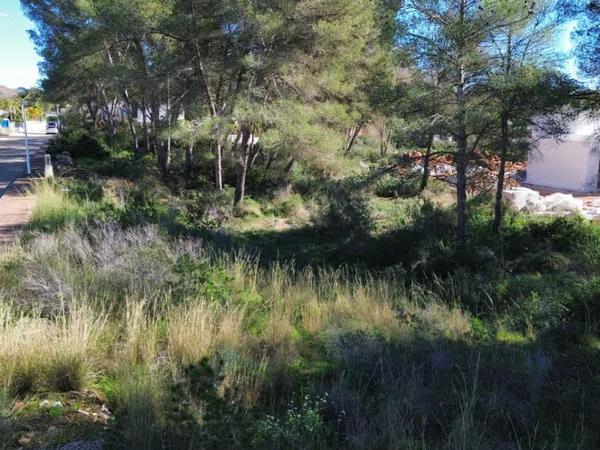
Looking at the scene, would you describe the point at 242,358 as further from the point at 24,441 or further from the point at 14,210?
the point at 14,210

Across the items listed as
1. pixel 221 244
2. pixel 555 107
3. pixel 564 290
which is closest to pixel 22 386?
pixel 221 244

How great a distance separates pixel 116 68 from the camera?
18.4 m

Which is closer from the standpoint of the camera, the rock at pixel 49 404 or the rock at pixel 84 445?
the rock at pixel 84 445

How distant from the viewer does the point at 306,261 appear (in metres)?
13.4

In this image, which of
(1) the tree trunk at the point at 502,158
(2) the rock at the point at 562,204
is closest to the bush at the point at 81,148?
(2) the rock at the point at 562,204

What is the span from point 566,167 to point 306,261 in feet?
58.7

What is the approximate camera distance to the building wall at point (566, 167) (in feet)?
80.9

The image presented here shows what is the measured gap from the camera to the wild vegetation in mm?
3809

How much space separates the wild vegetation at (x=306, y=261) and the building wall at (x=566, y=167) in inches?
273

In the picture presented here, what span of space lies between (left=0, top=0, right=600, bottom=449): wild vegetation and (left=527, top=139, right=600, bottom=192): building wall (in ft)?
22.8

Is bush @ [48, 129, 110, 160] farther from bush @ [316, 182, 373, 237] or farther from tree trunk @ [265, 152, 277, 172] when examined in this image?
bush @ [316, 182, 373, 237]

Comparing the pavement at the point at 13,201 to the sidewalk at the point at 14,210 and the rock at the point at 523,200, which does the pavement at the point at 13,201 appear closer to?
the sidewalk at the point at 14,210

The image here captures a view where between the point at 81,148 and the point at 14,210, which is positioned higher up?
the point at 81,148

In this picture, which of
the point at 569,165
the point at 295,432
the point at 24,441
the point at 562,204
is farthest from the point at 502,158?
the point at 569,165
